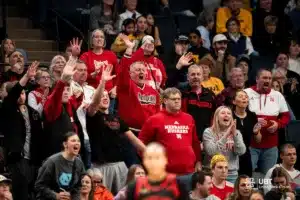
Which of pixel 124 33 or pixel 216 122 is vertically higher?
pixel 124 33

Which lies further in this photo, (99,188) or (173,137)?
(173,137)

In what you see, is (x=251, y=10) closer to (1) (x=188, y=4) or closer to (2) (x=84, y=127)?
(1) (x=188, y=4)

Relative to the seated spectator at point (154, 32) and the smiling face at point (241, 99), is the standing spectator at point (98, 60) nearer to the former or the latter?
the smiling face at point (241, 99)

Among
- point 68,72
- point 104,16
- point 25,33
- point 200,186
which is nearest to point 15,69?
point 68,72

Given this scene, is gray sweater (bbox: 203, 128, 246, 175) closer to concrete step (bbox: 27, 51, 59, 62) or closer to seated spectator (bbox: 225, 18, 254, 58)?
seated spectator (bbox: 225, 18, 254, 58)

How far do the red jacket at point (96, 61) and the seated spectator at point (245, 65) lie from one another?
2.24 m

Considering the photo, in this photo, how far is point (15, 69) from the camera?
16.2 meters

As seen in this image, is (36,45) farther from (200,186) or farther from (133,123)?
(200,186)

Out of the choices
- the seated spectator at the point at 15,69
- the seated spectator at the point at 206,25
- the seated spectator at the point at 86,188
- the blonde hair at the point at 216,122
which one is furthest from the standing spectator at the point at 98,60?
the seated spectator at the point at 206,25

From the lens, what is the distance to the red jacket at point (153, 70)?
1638 centimetres

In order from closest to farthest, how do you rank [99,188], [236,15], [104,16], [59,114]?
Result: [99,188], [59,114], [104,16], [236,15]

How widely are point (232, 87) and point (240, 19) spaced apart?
346cm

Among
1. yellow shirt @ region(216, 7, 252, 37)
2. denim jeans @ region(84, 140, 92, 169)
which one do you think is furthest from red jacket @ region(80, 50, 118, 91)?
yellow shirt @ region(216, 7, 252, 37)

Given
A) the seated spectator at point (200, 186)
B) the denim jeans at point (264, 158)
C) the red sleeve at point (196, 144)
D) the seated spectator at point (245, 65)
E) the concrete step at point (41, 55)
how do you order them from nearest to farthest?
the seated spectator at point (200, 186) → the red sleeve at point (196, 144) → the denim jeans at point (264, 158) → the seated spectator at point (245, 65) → the concrete step at point (41, 55)
